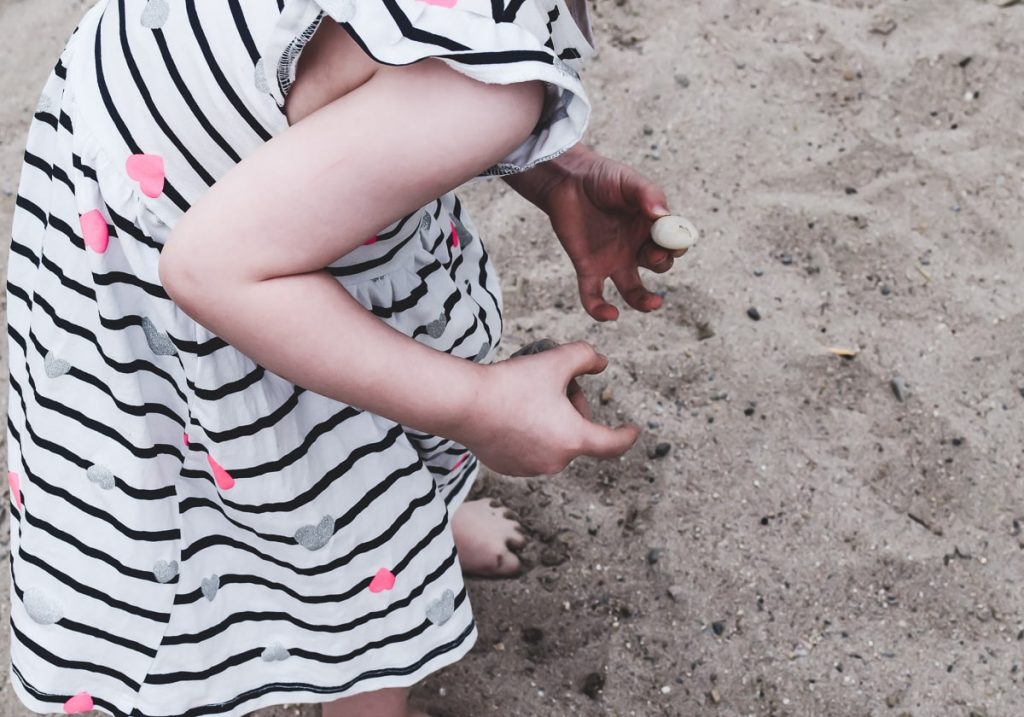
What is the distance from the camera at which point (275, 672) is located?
44.9 inches

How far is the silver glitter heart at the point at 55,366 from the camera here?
0.93 metres

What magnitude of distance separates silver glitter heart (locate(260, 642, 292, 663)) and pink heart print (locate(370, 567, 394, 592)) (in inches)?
5.5

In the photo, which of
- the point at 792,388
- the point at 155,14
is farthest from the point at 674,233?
the point at 792,388

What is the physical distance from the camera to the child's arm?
2.24ft

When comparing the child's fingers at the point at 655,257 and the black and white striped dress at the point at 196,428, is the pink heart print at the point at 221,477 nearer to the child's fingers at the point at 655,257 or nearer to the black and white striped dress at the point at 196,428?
the black and white striped dress at the point at 196,428

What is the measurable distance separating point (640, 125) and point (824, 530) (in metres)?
0.94

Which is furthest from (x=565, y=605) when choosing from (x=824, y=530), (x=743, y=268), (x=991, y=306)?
(x=991, y=306)

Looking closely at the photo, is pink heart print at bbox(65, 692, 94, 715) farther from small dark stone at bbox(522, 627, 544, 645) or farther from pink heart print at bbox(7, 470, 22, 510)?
small dark stone at bbox(522, 627, 544, 645)

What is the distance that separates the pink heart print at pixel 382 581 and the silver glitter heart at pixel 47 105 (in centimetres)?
57

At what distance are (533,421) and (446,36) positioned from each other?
1.06 feet

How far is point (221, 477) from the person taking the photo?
37.6 inches

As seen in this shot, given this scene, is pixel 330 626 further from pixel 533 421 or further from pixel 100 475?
pixel 533 421

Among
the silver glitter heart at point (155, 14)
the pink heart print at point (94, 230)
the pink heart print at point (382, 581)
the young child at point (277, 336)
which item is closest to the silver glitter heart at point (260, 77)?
the young child at point (277, 336)

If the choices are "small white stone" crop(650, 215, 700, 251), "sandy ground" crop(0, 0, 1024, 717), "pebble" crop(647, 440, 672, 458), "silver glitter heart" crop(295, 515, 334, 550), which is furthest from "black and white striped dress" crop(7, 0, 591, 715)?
"pebble" crop(647, 440, 672, 458)
